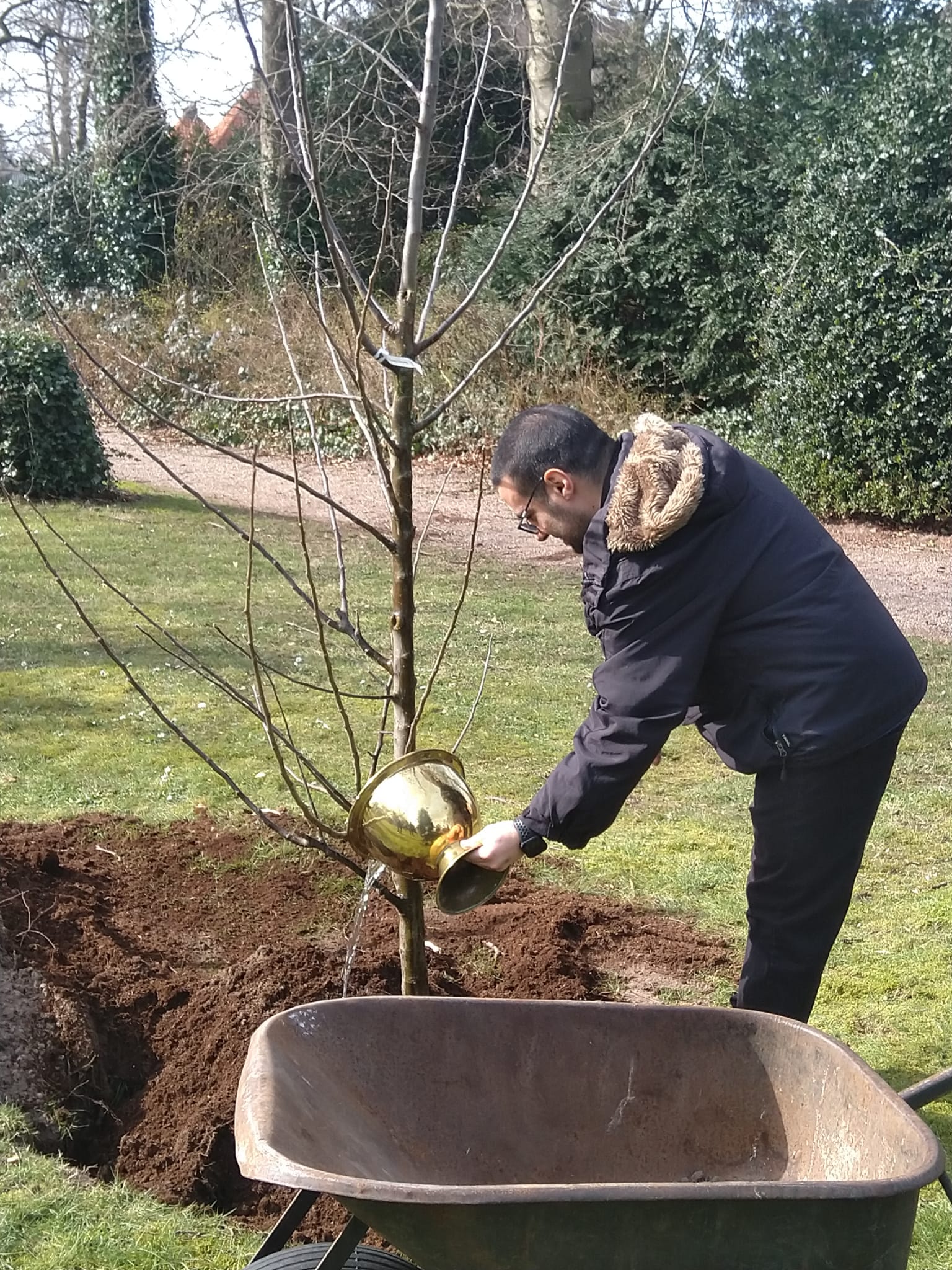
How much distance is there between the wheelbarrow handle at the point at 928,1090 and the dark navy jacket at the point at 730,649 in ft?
2.54

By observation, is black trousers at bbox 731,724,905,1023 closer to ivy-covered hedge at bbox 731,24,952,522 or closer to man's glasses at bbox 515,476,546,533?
man's glasses at bbox 515,476,546,533

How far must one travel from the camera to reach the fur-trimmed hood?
2.70m

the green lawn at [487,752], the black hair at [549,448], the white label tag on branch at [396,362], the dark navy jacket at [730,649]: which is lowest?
the green lawn at [487,752]

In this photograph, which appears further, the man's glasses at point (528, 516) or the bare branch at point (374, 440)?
the bare branch at point (374, 440)

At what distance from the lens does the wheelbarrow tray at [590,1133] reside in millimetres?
1941

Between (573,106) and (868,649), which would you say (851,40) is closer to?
(573,106)

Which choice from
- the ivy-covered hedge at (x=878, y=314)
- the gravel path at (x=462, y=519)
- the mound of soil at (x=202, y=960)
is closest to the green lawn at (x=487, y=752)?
the mound of soil at (x=202, y=960)

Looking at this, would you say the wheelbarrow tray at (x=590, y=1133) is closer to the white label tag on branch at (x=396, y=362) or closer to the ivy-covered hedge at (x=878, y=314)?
the white label tag on branch at (x=396, y=362)

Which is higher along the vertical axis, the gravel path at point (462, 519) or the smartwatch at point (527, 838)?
the smartwatch at point (527, 838)

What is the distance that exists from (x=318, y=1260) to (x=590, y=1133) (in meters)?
0.67

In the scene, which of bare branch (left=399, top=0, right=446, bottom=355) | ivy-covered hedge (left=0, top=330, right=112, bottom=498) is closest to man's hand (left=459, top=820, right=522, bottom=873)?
bare branch (left=399, top=0, right=446, bottom=355)

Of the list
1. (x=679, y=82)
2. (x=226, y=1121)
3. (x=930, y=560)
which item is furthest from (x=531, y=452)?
(x=930, y=560)

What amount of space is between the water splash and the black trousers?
35.9 inches

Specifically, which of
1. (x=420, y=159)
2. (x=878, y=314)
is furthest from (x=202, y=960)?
(x=878, y=314)
